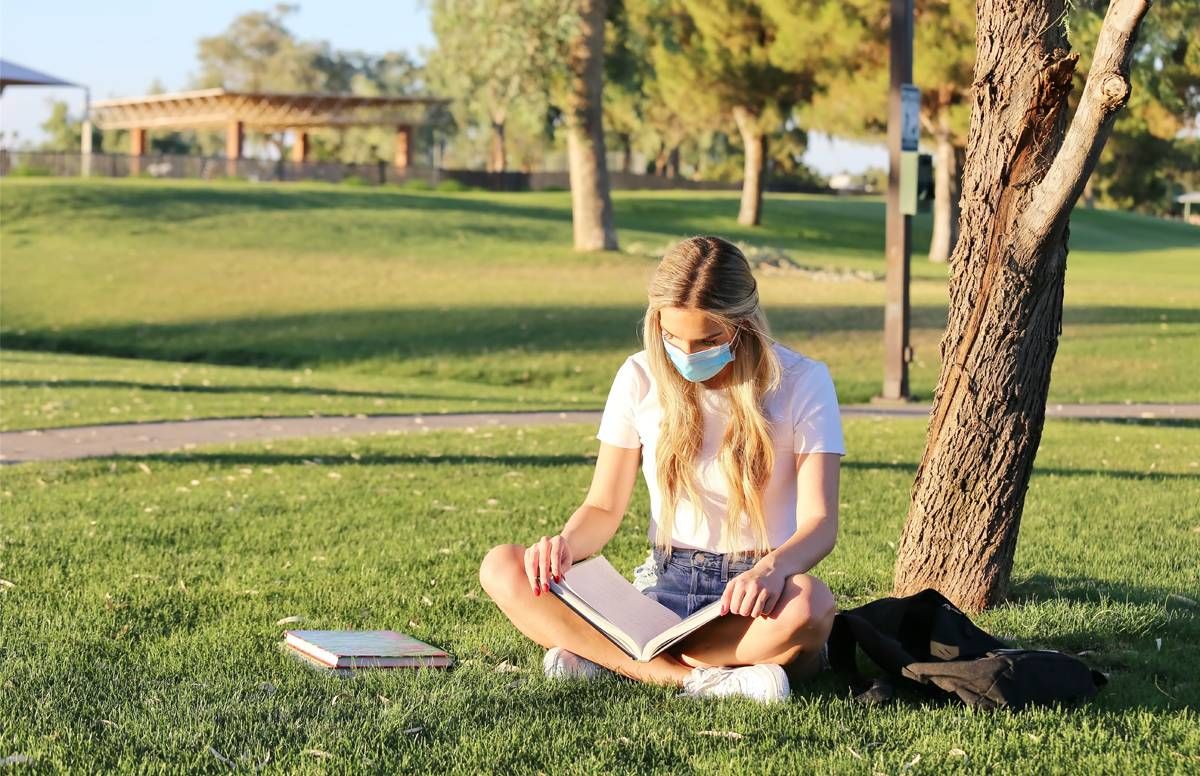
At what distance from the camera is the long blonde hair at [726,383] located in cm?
462

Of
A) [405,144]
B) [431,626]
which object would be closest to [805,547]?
[431,626]

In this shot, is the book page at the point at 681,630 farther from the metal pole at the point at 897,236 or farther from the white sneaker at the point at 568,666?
the metal pole at the point at 897,236

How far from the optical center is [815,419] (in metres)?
4.74

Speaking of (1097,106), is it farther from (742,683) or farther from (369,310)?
(369,310)

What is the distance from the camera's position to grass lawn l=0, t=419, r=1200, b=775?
4.11 meters

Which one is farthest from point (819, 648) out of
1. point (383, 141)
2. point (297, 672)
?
point (383, 141)

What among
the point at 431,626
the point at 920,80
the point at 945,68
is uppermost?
the point at 945,68

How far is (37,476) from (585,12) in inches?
959

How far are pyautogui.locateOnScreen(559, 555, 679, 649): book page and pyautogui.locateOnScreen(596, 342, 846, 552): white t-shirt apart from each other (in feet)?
0.82

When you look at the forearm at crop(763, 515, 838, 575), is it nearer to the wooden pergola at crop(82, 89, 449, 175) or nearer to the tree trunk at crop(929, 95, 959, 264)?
the tree trunk at crop(929, 95, 959, 264)

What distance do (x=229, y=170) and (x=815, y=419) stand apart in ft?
182

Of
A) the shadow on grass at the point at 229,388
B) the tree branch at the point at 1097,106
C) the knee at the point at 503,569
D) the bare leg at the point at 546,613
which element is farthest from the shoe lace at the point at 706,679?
the shadow on grass at the point at 229,388

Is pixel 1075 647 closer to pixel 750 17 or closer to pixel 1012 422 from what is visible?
pixel 1012 422

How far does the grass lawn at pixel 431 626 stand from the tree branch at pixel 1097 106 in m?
1.60
